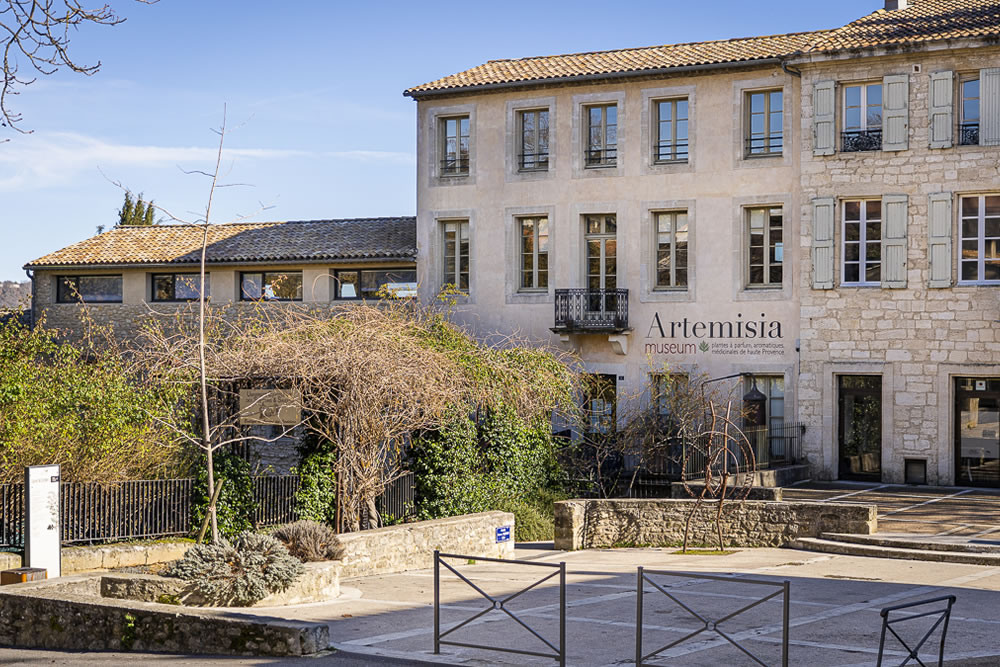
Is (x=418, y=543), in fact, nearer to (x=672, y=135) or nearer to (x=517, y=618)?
(x=517, y=618)

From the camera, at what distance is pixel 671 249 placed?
26.7m

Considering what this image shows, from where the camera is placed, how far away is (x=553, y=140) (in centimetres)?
2755

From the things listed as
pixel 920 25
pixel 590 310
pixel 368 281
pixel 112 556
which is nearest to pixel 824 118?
pixel 920 25

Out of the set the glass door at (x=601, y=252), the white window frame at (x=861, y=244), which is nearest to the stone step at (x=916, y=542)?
the white window frame at (x=861, y=244)

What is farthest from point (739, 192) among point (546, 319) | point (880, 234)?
point (546, 319)

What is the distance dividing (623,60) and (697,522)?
1263 centimetres

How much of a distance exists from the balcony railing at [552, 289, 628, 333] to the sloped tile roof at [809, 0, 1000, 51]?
6.55 m

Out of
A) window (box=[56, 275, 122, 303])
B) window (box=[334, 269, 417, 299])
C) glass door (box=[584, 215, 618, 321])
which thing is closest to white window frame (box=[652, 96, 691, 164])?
glass door (box=[584, 215, 618, 321])

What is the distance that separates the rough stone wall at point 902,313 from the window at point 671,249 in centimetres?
272

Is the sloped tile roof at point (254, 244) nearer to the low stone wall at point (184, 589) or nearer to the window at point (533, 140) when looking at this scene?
the window at point (533, 140)

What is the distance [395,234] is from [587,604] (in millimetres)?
19141

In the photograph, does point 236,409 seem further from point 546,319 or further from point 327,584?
point 546,319

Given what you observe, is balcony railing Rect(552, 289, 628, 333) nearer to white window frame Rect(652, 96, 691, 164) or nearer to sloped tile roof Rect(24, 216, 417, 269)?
white window frame Rect(652, 96, 691, 164)

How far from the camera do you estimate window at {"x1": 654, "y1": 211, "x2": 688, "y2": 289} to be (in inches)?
1045
